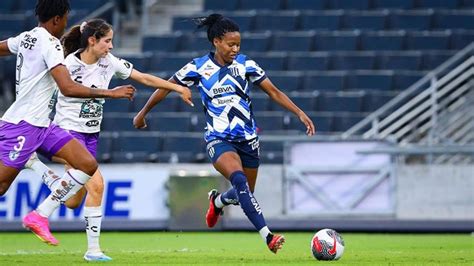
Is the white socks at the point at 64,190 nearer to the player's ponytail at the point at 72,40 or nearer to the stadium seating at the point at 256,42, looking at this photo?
the player's ponytail at the point at 72,40

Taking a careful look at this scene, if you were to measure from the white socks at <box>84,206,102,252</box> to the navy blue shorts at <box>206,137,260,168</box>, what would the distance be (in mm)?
1323

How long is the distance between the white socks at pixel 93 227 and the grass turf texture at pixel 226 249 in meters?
0.19

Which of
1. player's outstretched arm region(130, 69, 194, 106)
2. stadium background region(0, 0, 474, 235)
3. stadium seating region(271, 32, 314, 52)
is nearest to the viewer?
player's outstretched arm region(130, 69, 194, 106)

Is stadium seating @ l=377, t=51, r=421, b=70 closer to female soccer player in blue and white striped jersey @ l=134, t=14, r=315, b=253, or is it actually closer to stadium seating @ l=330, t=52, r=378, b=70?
stadium seating @ l=330, t=52, r=378, b=70

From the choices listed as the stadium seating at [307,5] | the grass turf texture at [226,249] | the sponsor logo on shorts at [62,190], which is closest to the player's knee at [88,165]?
the sponsor logo on shorts at [62,190]

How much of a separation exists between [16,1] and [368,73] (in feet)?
27.0

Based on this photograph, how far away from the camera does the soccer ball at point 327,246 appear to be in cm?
1068

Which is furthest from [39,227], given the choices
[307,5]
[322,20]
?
[307,5]

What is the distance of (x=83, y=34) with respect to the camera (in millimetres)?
11195

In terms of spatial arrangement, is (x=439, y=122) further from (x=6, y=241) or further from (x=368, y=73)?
(x=6, y=241)

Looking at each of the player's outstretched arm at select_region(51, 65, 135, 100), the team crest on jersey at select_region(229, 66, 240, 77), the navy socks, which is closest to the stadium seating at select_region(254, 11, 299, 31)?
the team crest on jersey at select_region(229, 66, 240, 77)

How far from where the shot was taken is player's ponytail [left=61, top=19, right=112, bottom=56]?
11.1 meters

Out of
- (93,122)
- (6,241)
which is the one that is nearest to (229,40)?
(93,122)

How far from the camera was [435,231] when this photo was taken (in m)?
17.0
